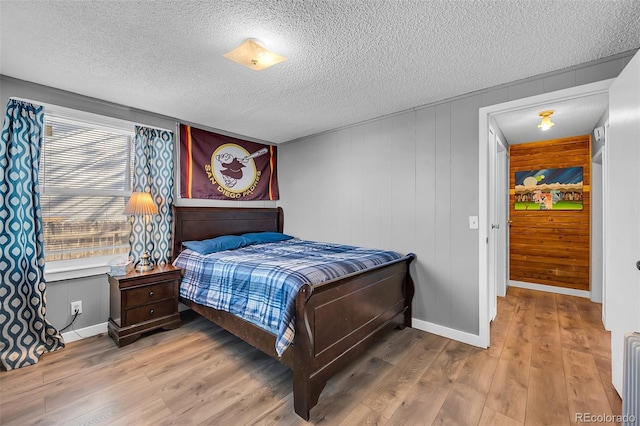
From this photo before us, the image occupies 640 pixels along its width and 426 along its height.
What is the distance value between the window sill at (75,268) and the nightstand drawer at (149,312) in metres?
0.58

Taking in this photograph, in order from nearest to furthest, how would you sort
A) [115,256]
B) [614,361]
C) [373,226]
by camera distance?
1. [614,361]
2. [115,256]
3. [373,226]

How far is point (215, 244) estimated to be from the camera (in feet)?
10.1

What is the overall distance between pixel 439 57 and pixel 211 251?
8.90 feet

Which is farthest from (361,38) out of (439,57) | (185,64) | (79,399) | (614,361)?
(79,399)

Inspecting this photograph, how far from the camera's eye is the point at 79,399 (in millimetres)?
1789

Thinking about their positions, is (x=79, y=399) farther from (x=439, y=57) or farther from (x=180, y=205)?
(x=439, y=57)

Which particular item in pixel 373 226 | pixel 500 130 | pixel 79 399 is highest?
pixel 500 130

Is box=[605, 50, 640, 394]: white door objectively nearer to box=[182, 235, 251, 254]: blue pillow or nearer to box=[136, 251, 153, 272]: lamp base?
box=[182, 235, 251, 254]: blue pillow

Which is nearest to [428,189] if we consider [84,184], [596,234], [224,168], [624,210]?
[624,210]

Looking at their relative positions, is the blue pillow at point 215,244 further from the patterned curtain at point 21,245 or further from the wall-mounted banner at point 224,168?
the patterned curtain at point 21,245

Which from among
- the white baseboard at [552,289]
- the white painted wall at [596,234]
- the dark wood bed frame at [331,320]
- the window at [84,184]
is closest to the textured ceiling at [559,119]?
the white painted wall at [596,234]

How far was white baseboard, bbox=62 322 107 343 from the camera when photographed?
2.54m

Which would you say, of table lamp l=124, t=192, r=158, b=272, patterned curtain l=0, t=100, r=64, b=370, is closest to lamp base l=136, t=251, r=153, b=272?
table lamp l=124, t=192, r=158, b=272

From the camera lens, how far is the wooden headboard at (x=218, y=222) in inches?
128
